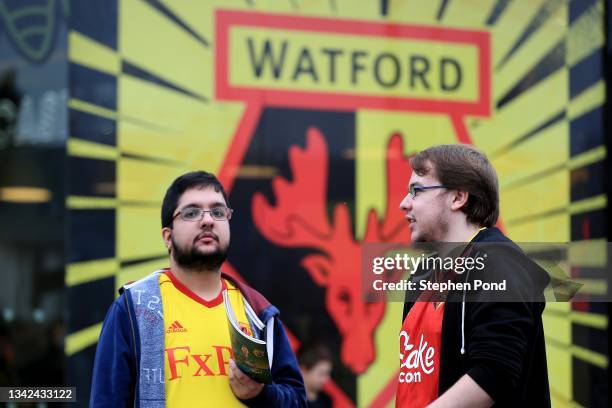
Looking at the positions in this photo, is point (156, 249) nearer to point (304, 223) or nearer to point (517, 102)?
point (304, 223)

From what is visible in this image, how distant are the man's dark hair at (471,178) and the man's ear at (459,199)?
0.01m

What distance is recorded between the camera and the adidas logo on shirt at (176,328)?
10.4 ft

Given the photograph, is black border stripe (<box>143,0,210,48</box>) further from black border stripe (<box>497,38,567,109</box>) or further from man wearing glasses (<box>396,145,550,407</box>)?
man wearing glasses (<box>396,145,550,407</box>)

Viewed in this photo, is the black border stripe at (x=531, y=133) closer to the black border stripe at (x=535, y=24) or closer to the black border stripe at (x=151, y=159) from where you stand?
the black border stripe at (x=535, y=24)

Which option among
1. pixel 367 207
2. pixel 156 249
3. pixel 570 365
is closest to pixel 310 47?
pixel 367 207

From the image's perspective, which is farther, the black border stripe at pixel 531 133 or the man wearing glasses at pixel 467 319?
the black border stripe at pixel 531 133

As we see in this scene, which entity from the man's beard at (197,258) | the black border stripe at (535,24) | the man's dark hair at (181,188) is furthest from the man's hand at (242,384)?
the black border stripe at (535,24)

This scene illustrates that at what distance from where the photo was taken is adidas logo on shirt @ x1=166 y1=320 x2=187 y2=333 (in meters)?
3.17

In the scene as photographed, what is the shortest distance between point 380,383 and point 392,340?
0.83 feet

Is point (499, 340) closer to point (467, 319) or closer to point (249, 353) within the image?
point (467, 319)

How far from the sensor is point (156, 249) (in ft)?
16.3

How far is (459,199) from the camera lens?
9.67ft

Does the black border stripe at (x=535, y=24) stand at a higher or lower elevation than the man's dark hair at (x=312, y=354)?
higher

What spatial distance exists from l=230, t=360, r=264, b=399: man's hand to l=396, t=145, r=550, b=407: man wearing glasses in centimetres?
48
